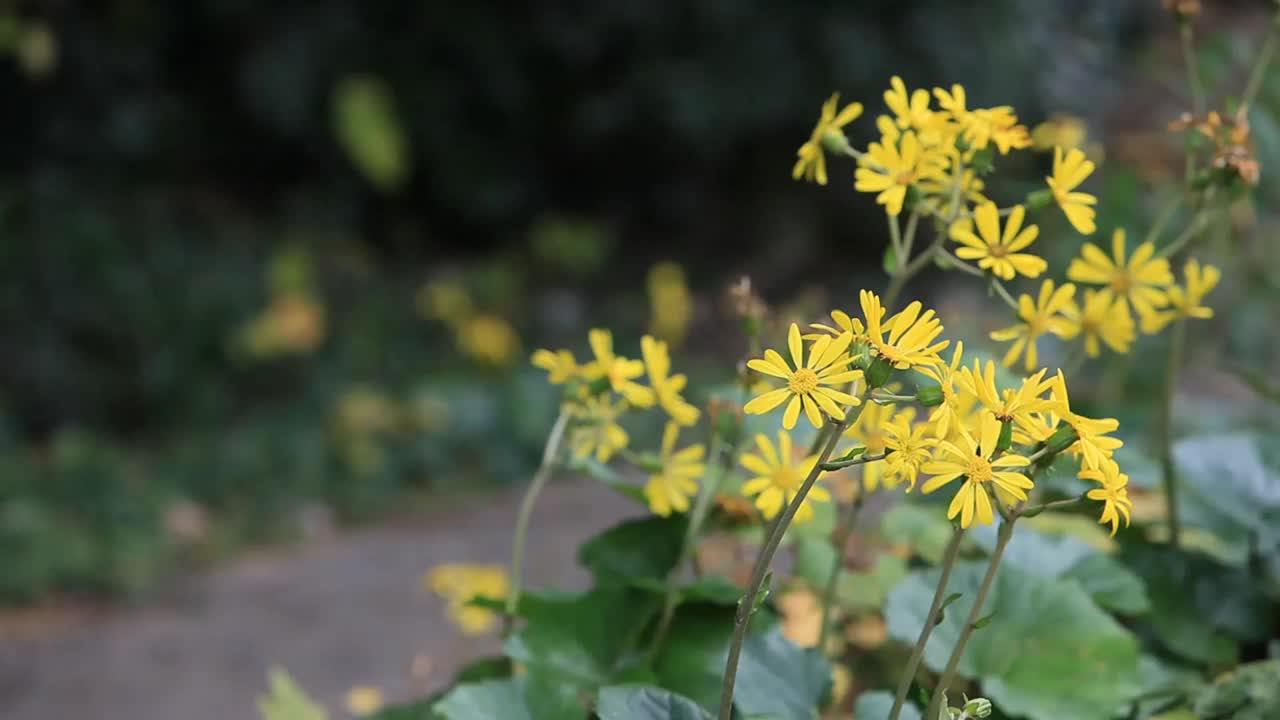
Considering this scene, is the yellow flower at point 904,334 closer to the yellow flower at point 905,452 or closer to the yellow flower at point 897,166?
the yellow flower at point 905,452

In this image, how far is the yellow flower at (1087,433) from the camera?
818 millimetres

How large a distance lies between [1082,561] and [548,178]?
5617 mm

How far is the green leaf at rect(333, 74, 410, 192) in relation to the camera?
5820 millimetres

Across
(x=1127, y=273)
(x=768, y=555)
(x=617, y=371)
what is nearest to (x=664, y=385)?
(x=617, y=371)

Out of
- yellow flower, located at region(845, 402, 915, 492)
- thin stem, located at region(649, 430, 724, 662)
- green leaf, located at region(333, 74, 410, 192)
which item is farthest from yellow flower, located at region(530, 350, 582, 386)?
green leaf, located at region(333, 74, 410, 192)

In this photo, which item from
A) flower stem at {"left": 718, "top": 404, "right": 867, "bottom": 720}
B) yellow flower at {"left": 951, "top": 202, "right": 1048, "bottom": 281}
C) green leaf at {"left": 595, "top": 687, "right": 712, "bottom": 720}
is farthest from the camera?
yellow flower at {"left": 951, "top": 202, "right": 1048, "bottom": 281}

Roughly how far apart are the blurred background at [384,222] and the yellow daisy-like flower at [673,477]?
349cm

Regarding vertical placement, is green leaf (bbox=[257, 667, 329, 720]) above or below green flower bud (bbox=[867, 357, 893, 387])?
below

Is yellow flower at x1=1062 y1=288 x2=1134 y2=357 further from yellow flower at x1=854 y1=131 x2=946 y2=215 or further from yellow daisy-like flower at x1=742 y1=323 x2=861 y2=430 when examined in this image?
yellow daisy-like flower at x1=742 y1=323 x2=861 y2=430

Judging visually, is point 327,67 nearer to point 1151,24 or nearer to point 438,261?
point 438,261

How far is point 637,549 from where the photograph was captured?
1288 millimetres

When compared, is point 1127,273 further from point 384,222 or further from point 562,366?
point 384,222

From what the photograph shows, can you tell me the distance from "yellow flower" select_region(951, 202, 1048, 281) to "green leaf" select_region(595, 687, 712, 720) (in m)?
0.42

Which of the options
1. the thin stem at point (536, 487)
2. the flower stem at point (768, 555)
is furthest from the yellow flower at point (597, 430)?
the flower stem at point (768, 555)
